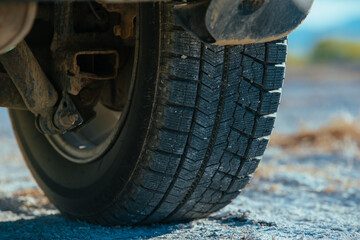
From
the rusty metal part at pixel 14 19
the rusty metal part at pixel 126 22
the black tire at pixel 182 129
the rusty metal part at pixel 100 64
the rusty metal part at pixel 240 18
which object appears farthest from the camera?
the rusty metal part at pixel 100 64

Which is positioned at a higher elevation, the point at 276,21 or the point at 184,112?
the point at 276,21

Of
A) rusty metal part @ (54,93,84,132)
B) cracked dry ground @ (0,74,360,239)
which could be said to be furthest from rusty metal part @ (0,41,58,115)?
cracked dry ground @ (0,74,360,239)

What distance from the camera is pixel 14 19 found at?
4.07ft

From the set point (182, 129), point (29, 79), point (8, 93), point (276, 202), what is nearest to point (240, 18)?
point (182, 129)

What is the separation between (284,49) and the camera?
204cm

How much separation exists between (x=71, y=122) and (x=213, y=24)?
91cm

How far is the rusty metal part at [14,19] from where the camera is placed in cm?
123

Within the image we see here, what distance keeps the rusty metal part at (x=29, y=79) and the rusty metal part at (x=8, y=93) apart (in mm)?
81

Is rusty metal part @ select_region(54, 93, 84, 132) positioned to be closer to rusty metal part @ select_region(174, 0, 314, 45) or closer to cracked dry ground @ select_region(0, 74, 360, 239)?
cracked dry ground @ select_region(0, 74, 360, 239)

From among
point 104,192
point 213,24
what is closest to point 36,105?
point 104,192

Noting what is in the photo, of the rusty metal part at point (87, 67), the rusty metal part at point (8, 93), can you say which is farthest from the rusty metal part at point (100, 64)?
the rusty metal part at point (8, 93)

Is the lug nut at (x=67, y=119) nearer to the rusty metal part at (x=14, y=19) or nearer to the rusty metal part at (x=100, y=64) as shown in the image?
the rusty metal part at (x=100, y=64)

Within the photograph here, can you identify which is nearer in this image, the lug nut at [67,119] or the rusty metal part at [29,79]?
the rusty metal part at [29,79]

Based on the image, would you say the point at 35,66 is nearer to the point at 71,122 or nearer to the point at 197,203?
the point at 71,122
